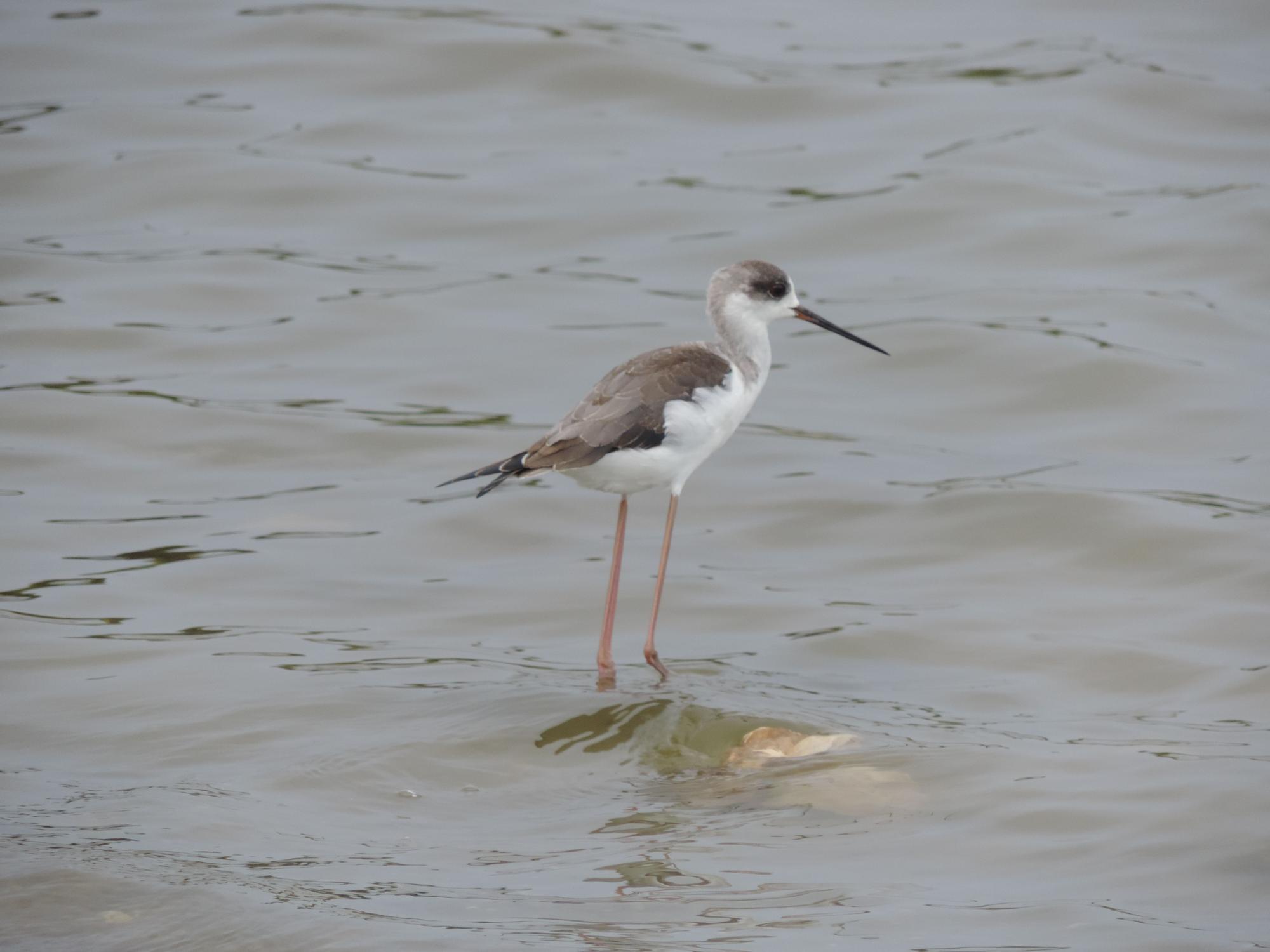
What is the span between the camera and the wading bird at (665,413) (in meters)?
7.30

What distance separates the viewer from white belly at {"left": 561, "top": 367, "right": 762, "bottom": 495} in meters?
7.42

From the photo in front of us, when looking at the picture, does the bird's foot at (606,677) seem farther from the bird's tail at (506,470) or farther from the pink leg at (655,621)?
the bird's tail at (506,470)

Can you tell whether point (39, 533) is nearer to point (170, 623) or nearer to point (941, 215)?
point (170, 623)

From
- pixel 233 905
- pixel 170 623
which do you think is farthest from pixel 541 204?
pixel 233 905

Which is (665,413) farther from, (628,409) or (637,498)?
(637,498)

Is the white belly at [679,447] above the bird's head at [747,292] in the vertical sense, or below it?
below

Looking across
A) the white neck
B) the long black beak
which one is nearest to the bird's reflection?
the white neck

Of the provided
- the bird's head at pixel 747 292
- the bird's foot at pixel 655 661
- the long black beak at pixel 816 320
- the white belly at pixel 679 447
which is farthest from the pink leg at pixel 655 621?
the long black beak at pixel 816 320

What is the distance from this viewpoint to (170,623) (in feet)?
27.1

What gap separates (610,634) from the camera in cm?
782

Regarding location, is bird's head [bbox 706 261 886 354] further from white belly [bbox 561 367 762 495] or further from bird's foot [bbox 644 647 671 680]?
bird's foot [bbox 644 647 671 680]

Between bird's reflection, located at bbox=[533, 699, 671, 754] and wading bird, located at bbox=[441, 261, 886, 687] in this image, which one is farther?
wading bird, located at bbox=[441, 261, 886, 687]

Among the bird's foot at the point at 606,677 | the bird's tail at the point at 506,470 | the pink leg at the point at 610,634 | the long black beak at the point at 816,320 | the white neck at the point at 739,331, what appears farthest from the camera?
the long black beak at the point at 816,320

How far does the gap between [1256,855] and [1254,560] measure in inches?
137
